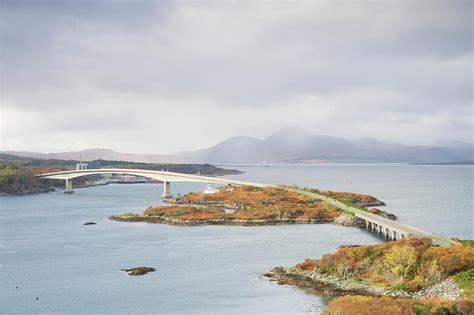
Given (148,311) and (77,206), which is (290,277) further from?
(77,206)

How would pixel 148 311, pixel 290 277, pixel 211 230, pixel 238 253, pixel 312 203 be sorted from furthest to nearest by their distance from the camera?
pixel 312 203
pixel 211 230
pixel 238 253
pixel 290 277
pixel 148 311

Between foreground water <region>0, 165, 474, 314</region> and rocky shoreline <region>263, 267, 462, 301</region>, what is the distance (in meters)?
1.08

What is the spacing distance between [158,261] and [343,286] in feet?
49.3

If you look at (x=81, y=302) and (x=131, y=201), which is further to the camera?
(x=131, y=201)

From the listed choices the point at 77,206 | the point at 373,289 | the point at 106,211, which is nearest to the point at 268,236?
the point at 373,289

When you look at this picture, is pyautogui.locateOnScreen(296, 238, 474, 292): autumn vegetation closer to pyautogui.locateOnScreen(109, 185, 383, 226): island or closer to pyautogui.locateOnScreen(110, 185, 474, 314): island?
pyautogui.locateOnScreen(110, 185, 474, 314): island

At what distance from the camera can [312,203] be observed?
7356cm

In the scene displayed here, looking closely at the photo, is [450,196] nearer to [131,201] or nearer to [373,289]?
[131,201]

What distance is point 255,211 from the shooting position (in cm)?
6750

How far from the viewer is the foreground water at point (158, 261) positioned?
30.0m

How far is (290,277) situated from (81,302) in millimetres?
12235

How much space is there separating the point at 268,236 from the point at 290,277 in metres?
17.5

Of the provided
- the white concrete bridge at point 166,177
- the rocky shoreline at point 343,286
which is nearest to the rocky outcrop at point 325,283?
the rocky shoreline at point 343,286

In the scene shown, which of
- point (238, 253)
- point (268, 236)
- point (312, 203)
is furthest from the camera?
point (312, 203)
